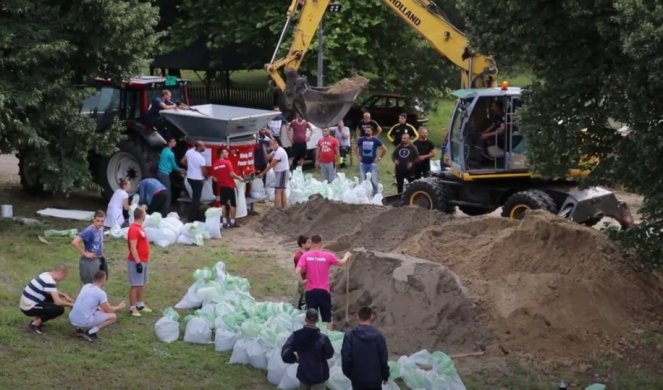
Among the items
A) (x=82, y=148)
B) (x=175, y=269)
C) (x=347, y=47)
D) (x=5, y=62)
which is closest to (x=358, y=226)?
(x=175, y=269)

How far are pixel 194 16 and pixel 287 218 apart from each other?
1555 centimetres

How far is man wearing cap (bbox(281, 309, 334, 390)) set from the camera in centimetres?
1020

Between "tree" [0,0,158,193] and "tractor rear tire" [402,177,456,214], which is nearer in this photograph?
"tree" [0,0,158,193]

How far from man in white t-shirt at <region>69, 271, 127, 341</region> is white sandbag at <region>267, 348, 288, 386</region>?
207cm

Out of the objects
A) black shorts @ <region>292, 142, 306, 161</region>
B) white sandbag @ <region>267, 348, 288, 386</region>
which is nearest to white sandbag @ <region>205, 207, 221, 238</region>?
black shorts @ <region>292, 142, 306, 161</region>

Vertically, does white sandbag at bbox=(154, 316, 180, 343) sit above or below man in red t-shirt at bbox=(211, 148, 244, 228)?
below

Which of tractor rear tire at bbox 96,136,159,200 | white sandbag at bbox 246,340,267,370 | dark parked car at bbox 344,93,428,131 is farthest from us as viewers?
dark parked car at bbox 344,93,428,131

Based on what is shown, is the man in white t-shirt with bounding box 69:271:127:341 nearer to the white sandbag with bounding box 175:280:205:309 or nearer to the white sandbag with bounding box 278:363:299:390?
the white sandbag with bounding box 175:280:205:309

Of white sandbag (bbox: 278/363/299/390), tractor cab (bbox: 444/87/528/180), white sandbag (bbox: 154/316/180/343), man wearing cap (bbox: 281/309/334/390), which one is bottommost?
white sandbag (bbox: 278/363/299/390)

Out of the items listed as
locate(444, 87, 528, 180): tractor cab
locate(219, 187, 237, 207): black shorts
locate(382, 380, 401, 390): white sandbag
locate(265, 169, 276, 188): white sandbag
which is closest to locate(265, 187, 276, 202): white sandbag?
locate(265, 169, 276, 188): white sandbag

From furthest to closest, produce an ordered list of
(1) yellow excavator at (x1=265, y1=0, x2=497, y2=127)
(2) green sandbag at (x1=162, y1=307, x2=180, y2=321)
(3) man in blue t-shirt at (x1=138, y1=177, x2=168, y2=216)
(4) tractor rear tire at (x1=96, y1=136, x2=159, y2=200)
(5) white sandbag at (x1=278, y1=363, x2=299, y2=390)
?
(1) yellow excavator at (x1=265, y1=0, x2=497, y2=127)
(4) tractor rear tire at (x1=96, y1=136, x2=159, y2=200)
(3) man in blue t-shirt at (x1=138, y1=177, x2=168, y2=216)
(2) green sandbag at (x1=162, y1=307, x2=180, y2=321)
(5) white sandbag at (x1=278, y1=363, x2=299, y2=390)

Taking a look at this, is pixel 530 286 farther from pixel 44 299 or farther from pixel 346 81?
pixel 346 81

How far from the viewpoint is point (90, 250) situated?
→ 13.7 m

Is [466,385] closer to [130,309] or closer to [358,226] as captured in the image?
[130,309]
